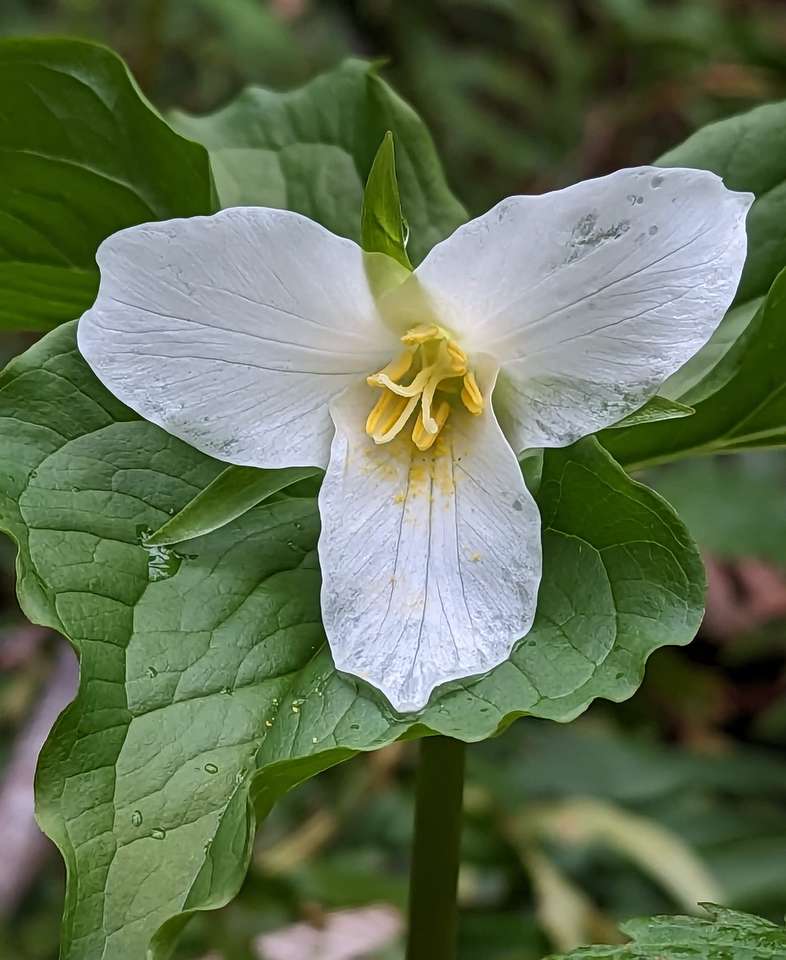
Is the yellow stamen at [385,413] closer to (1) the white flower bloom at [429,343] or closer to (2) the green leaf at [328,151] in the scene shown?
(1) the white flower bloom at [429,343]

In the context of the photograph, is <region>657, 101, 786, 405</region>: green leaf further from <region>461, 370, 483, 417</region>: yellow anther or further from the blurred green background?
the blurred green background

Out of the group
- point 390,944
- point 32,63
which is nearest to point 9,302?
point 32,63

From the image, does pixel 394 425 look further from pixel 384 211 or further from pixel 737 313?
pixel 737 313

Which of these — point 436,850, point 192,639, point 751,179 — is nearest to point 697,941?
point 436,850

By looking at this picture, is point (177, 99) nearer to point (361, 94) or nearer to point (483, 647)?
point (361, 94)

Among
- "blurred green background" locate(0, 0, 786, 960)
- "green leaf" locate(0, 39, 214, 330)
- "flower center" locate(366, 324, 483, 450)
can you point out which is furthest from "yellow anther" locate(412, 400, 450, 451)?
"blurred green background" locate(0, 0, 786, 960)

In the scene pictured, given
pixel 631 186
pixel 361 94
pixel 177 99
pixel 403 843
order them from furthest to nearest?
pixel 177 99
pixel 403 843
pixel 361 94
pixel 631 186
